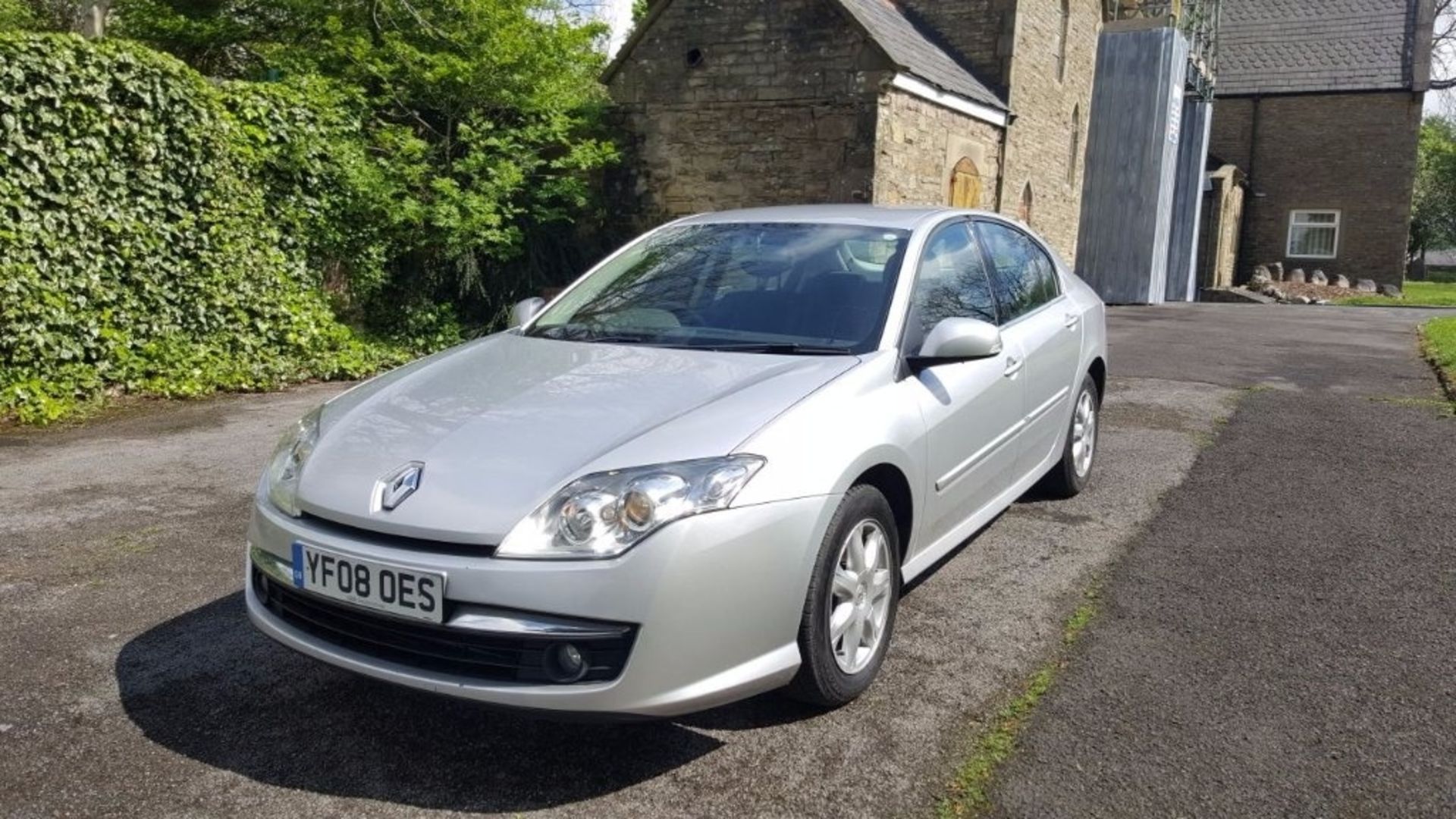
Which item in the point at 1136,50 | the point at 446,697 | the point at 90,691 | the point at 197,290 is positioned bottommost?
the point at 90,691

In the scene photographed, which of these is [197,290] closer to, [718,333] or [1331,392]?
[718,333]

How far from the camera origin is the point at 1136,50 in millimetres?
22031

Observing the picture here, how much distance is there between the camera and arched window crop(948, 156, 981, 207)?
16.2 metres

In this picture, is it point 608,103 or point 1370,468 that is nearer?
point 1370,468

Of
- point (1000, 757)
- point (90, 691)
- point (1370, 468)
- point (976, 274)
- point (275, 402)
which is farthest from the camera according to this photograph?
point (275, 402)

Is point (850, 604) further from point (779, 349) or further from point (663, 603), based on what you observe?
point (779, 349)

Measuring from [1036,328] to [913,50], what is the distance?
1137 cm

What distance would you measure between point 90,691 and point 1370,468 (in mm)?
6780

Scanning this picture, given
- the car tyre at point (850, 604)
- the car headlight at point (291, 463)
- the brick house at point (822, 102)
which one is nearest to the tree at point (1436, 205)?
the brick house at point (822, 102)

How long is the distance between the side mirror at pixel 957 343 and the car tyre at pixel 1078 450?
2069 millimetres

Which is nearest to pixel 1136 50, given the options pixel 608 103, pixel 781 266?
pixel 608 103

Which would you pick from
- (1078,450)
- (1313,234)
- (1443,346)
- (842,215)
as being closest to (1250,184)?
(1313,234)

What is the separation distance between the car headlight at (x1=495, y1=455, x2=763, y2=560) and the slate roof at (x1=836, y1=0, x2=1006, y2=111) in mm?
11985

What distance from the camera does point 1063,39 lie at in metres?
20.2
